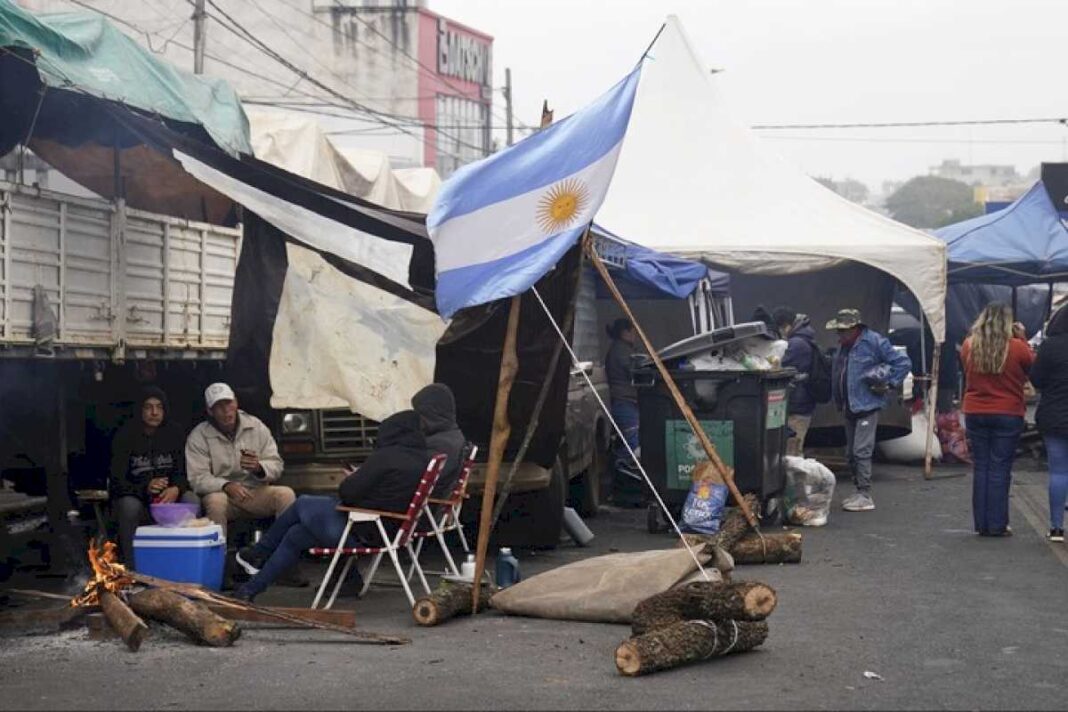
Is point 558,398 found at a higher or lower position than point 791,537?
higher

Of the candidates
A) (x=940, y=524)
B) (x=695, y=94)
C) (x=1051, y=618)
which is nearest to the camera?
(x=1051, y=618)

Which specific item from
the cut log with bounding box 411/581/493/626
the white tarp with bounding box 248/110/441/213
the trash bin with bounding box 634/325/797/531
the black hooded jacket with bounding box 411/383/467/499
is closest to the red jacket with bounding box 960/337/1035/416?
the trash bin with bounding box 634/325/797/531

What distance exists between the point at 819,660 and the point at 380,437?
9.60 feet

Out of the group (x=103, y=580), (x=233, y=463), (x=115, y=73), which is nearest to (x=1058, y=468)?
(x=233, y=463)

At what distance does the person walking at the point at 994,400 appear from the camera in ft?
40.6

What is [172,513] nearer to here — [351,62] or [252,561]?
[252,561]

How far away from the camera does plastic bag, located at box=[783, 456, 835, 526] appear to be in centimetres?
1373

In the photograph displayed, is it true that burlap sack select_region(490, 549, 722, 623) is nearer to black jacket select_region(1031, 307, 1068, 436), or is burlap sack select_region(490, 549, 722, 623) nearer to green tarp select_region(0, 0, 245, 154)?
green tarp select_region(0, 0, 245, 154)

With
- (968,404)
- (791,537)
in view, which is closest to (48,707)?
(791,537)

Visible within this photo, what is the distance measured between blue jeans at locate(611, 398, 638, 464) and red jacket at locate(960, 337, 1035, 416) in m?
3.63

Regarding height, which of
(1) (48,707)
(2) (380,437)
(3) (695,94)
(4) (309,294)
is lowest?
(1) (48,707)

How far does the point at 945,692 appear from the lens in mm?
6961

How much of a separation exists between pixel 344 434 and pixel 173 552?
2157 mm

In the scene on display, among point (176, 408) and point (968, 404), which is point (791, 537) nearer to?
point (968, 404)
